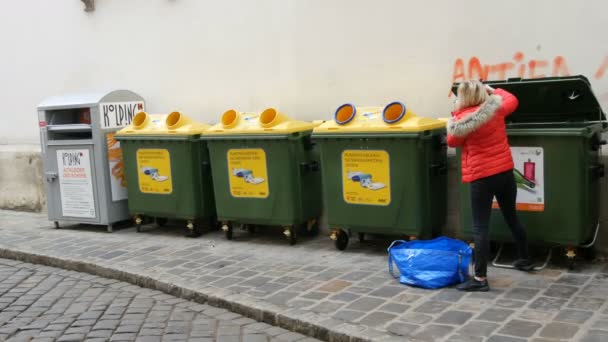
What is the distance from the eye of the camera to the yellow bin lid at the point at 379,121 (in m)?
5.93

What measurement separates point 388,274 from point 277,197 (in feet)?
5.42

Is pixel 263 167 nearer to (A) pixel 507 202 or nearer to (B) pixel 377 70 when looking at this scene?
(B) pixel 377 70

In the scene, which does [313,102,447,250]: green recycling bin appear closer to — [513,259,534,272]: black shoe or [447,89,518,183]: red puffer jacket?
[447,89,518,183]: red puffer jacket

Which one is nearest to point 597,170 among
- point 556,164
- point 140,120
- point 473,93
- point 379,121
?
point 556,164

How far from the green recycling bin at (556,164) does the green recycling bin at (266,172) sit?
5.93ft

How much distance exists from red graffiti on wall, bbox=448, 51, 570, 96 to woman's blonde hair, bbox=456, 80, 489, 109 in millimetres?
1365

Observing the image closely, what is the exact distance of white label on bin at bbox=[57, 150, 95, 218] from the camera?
8180 millimetres

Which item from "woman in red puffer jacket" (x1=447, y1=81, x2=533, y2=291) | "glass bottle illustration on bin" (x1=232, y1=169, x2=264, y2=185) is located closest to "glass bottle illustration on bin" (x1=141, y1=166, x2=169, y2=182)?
"glass bottle illustration on bin" (x1=232, y1=169, x2=264, y2=185)

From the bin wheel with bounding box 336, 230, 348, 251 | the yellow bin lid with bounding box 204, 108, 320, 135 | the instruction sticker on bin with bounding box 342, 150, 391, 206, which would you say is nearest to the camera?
the instruction sticker on bin with bounding box 342, 150, 391, 206

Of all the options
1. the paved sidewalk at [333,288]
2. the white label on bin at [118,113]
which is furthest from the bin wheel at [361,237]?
the white label on bin at [118,113]

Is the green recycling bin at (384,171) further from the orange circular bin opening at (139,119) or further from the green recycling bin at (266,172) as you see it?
the orange circular bin opening at (139,119)

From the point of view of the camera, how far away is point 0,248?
767 cm

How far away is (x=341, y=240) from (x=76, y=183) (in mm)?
3706

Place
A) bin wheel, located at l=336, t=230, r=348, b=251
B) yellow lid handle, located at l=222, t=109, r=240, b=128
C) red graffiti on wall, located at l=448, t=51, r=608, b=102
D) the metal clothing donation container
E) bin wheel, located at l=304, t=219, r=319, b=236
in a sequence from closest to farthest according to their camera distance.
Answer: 1. red graffiti on wall, located at l=448, t=51, r=608, b=102
2. bin wheel, located at l=336, t=230, r=348, b=251
3. yellow lid handle, located at l=222, t=109, r=240, b=128
4. bin wheel, located at l=304, t=219, r=319, b=236
5. the metal clothing donation container
